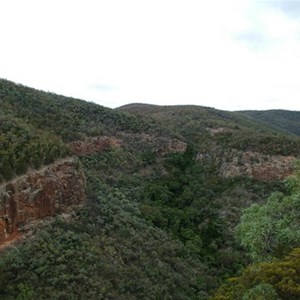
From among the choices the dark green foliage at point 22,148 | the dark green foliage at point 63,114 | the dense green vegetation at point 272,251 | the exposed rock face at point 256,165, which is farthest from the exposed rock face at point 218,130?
the dense green vegetation at point 272,251

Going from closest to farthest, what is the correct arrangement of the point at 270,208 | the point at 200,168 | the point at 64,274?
the point at 270,208 → the point at 64,274 → the point at 200,168

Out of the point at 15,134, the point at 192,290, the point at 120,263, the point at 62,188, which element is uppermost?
the point at 15,134

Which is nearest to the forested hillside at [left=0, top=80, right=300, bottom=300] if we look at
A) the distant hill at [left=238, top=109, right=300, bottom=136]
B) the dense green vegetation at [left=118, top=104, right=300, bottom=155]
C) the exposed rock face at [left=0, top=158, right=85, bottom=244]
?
the dense green vegetation at [left=118, top=104, right=300, bottom=155]

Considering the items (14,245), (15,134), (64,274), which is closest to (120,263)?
(64,274)

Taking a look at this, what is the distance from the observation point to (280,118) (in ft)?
336

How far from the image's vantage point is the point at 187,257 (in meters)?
26.3

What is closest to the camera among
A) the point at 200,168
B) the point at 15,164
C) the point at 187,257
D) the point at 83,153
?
the point at 15,164

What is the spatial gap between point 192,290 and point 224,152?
1784 centimetres

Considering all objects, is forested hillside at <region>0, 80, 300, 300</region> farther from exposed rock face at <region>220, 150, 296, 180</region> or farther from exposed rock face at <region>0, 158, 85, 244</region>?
exposed rock face at <region>0, 158, 85, 244</region>

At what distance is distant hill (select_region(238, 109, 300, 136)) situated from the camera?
93694mm

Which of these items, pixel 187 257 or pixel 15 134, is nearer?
pixel 15 134

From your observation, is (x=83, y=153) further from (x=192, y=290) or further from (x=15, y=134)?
(x=192, y=290)

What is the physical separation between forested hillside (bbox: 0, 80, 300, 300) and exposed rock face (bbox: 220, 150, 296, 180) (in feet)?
0.28

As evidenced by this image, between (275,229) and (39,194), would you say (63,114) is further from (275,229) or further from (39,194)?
(275,229)
